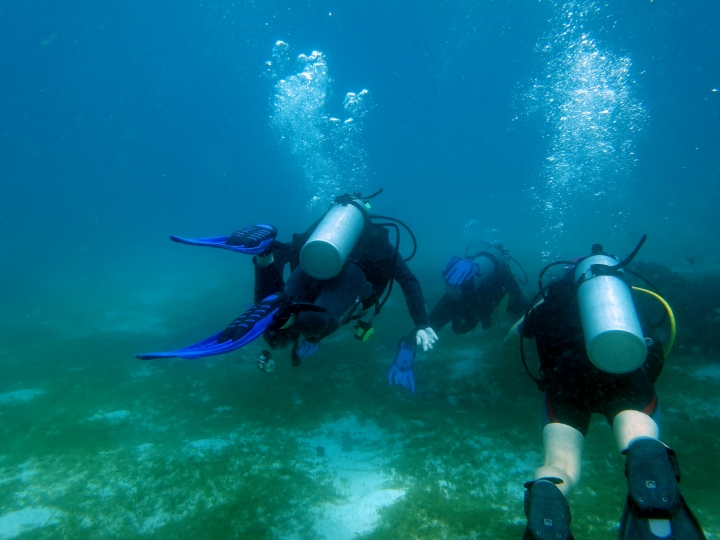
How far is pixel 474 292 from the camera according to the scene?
505 centimetres

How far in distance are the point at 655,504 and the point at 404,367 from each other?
8.85 feet

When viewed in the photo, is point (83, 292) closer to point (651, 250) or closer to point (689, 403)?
point (689, 403)

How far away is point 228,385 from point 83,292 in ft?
58.0

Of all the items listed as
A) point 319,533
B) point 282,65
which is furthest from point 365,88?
A: point 319,533

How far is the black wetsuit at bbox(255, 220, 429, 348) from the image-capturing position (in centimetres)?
299

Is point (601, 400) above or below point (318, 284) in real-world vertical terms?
above

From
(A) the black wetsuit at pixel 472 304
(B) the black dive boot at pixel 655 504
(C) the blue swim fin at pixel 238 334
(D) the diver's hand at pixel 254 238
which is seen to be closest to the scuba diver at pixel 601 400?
(B) the black dive boot at pixel 655 504

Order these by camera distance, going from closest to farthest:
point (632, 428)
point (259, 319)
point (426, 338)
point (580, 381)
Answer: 1. point (632, 428)
2. point (580, 381)
3. point (259, 319)
4. point (426, 338)

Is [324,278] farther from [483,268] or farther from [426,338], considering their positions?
[483,268]

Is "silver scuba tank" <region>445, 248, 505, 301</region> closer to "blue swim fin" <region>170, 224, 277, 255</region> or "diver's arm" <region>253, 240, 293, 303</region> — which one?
"diver's arm" <region>253, 240, 293, 303</region>

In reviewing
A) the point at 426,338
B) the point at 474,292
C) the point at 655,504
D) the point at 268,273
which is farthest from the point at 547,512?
the point at 474,292

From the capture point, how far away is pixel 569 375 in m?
2.49

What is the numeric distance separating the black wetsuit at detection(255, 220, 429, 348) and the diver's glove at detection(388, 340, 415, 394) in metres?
0.39

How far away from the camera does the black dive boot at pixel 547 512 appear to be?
1.64 meters
